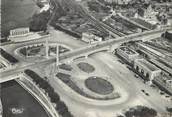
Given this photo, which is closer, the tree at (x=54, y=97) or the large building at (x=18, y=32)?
the tree at (x=54, y=97)

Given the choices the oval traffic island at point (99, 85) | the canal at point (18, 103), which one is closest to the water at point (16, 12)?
the canal at point (18, 103)

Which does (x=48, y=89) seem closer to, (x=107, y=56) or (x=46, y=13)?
(x=107, y=56)

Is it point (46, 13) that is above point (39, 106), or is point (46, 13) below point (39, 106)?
above

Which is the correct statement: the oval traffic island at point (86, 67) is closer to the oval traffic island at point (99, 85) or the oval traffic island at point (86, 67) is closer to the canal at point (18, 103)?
the oval traffic island at point (99, 85)

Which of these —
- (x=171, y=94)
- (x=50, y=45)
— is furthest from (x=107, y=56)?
(x=171, y=94)

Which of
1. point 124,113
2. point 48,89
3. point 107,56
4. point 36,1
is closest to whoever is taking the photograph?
point 124,113

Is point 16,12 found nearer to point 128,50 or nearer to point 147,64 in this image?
point 128,50

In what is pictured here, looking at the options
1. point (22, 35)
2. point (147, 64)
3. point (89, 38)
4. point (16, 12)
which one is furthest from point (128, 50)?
point (16, 12)
